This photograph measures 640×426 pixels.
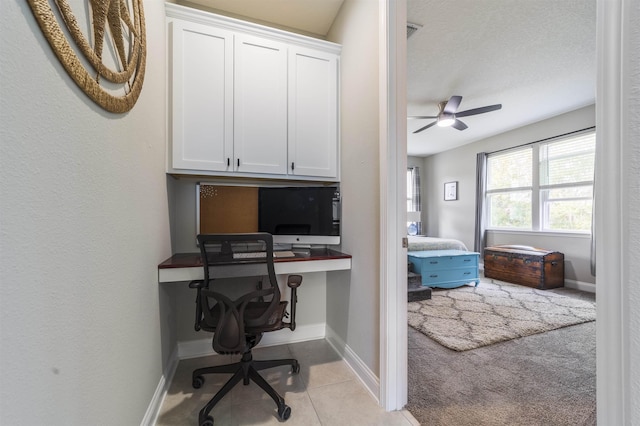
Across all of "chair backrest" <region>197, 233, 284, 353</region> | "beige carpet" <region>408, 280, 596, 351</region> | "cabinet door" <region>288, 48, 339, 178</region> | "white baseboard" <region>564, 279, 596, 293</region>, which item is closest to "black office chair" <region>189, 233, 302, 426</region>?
"chair backrest" <region>197, 233, 284, 353</region>

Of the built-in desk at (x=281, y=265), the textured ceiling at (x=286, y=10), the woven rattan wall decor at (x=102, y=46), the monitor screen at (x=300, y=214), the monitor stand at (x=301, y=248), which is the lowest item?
the built-in desk at (x=281, y=265)

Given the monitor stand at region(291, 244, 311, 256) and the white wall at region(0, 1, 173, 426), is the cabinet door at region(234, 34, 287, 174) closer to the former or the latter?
the monitor stand at region(291, 244, 311, 256)

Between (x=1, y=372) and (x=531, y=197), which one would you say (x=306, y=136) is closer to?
(x=1, y=372)

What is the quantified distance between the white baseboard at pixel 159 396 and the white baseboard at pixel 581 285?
5196mm

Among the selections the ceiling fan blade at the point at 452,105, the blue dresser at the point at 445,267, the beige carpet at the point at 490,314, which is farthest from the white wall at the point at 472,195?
the ceiling fan blade at the point at 452,105

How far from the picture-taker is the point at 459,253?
389 centimetres

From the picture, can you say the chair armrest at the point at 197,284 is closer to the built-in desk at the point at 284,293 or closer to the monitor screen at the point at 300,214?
the built-in desk at the point at 284,293

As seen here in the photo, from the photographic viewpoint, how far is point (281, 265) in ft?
5.69

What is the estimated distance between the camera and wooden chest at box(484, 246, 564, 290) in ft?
12.3

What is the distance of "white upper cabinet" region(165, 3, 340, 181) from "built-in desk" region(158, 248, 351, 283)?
607mm

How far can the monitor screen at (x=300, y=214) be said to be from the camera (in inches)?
79.4

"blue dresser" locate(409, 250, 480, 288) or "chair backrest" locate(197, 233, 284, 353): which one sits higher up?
"chair backrest" locate(197, 233, 284, 353)

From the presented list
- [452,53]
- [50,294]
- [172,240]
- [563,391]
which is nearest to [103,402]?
[50,294]

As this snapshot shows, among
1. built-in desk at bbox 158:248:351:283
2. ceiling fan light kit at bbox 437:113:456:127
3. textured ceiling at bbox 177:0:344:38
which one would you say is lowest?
built-in desk at bbox 158:248:351:283
